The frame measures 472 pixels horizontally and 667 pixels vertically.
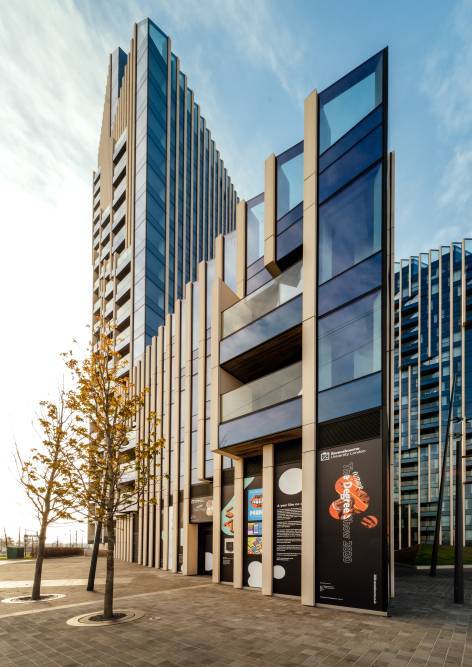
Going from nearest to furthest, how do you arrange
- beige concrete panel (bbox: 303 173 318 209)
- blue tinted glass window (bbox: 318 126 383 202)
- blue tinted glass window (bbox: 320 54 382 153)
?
blue tinted glass window (bbox: 318 126 383 202)
blue tinted glass window (bbox: 320 54 382 153)
beige concrete panel (bbox: 303 173 318 209)

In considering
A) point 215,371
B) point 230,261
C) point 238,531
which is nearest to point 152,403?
point 215,371

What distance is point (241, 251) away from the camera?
21.7 meters

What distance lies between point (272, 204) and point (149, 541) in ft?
78.8

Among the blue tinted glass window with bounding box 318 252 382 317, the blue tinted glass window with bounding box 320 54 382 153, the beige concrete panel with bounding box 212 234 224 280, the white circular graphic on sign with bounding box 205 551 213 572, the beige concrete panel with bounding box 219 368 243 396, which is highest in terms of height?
the blue tinted glass window with bounding box 320 54 382 153

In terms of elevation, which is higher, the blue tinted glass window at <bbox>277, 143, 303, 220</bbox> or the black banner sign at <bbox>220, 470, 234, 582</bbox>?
the blue tinted glass window at <bbox>277, 143, 303, 220</bbox>

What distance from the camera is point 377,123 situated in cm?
1501

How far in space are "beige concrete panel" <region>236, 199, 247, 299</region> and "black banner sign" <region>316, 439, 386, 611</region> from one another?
8.90 meters

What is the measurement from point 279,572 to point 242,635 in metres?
5.93

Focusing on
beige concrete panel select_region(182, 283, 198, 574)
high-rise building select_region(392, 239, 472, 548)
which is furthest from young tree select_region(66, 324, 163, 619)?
high-rise building select_region(392, 239, 472, 548)

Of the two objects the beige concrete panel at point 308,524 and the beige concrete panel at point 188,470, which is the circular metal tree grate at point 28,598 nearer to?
the beige concrete panel at point 308,524

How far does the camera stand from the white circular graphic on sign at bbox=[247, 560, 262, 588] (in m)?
18.1

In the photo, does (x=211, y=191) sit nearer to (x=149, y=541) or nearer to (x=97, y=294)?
(x=97, y=294)

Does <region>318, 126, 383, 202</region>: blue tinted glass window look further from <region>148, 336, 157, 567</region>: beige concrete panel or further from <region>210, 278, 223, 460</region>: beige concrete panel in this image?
<region>148, 336, 157, 567</region>: beige concrete panel

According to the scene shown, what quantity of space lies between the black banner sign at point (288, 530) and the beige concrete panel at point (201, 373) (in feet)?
26.5
